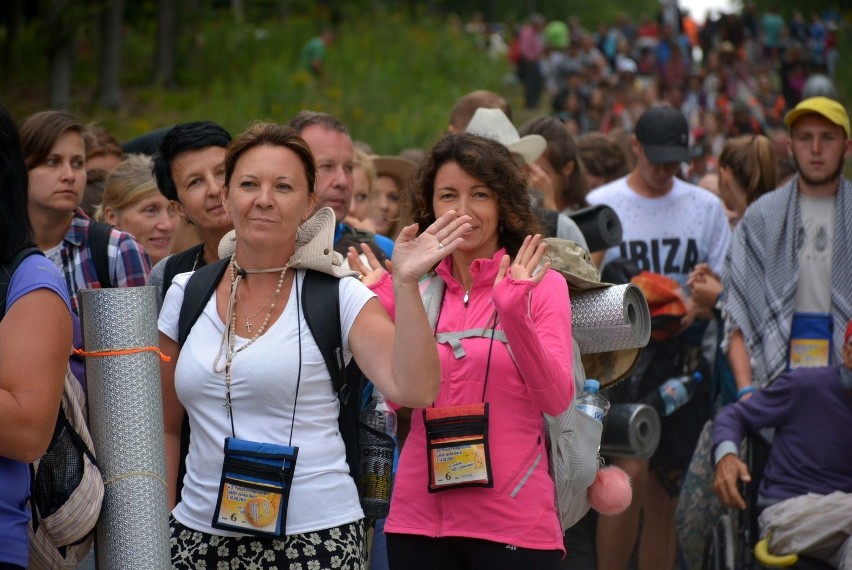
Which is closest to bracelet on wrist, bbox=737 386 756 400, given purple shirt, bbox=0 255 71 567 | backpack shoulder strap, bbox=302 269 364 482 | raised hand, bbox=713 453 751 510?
raised hand, bbox=713 453 751 510

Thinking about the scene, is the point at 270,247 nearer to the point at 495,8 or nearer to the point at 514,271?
the point at 514,271

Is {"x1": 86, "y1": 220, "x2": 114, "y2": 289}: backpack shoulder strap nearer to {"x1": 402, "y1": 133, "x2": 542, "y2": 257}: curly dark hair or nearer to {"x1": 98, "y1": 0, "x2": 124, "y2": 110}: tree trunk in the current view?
{"x1": 402, "y1": 133, "x2": 542, "y2": 257}: curly dark hair

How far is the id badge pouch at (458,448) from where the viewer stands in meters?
3.72

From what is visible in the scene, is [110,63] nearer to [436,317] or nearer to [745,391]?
[745,391]

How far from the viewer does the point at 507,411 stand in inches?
150

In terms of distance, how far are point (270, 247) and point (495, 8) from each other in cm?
5103

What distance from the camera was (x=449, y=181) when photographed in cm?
411

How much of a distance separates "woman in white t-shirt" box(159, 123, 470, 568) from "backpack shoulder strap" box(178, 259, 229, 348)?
27 mm

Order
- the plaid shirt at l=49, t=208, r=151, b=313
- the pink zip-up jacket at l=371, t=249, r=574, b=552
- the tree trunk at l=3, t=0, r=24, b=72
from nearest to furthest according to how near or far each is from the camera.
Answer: the pink zip-up jacket at l=371, t=249, r=574, b=552
the plaid shirt at l=49, t=208, r=151, b=313
the tree trunk at l=3, t=0, r=24, b=72

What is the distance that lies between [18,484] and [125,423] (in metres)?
0.29

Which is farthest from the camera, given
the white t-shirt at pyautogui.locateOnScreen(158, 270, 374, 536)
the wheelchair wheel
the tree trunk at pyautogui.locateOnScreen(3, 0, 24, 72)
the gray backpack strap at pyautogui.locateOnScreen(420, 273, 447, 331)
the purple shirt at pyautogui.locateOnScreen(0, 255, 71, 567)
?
the tree trunk at pyautogui.locateOnScreen(3, 0, 24, 72)

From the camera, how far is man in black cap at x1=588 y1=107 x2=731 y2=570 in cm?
616

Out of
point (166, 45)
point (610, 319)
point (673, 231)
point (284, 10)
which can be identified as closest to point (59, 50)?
point (166, 45)

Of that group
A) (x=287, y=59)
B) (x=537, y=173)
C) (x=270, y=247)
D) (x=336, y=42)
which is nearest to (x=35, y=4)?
(x=287, y=59)
